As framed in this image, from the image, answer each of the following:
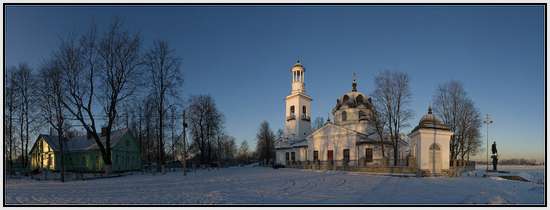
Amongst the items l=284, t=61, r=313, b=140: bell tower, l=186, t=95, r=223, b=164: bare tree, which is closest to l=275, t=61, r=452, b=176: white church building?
l=284, t=61, r=313, b=140: bell tower

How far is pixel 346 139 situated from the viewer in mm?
43094

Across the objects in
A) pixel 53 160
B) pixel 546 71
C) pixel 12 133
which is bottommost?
pixel 53 160

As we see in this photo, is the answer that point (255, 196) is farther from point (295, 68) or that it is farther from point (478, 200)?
point (295, 68)

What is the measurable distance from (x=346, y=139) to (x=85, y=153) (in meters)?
29.0

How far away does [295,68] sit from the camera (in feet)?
177

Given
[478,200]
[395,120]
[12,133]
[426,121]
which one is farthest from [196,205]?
[12,133]

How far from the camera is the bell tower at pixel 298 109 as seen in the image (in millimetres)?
52438

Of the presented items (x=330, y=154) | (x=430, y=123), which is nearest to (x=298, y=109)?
(x=330, y=154)

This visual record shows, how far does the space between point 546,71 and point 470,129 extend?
26494 mm

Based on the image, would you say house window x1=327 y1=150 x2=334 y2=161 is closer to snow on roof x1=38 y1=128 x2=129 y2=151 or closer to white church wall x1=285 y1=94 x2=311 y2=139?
white church wall x1=285 y1=94 x2=311 y2=139

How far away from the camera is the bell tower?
52.4m

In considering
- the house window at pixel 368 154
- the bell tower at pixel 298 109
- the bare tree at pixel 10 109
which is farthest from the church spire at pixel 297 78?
the bare tree at pixel 10 109

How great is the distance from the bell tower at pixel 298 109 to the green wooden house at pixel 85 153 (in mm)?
21398

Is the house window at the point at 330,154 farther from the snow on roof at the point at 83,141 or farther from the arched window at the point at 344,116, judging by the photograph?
the snow on roof at the point at 83,141
